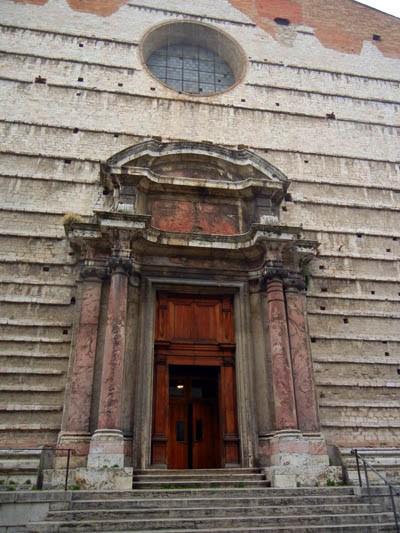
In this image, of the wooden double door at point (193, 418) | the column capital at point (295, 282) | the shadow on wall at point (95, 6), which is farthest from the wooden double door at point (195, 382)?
the shadow on wall at point (95, 6)

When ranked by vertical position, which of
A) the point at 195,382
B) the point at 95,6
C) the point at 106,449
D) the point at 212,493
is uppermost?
the point at 95,6

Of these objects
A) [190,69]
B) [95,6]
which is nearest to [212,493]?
[190,69]

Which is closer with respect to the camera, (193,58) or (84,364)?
(84,364)

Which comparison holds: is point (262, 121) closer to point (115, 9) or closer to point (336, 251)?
point (336, 251)

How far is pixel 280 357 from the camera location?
30.1 ft

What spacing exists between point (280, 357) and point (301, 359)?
0.57 meters

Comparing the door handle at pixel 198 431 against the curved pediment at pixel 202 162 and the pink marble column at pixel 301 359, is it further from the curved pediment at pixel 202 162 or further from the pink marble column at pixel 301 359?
the curved pediment at pixel 202 162

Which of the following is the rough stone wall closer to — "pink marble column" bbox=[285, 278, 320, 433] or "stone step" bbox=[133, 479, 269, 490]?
"pink marble column" bbox=[285, 278, 320, 433]

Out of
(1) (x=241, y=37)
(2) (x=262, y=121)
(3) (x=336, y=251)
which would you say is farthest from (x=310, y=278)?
(1) (x=241, y=37)

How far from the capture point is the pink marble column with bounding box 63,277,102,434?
8492 millimetres

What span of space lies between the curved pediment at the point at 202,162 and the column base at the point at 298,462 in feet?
18.0

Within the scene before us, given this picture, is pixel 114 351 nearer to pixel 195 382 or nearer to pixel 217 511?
pixel 195 382

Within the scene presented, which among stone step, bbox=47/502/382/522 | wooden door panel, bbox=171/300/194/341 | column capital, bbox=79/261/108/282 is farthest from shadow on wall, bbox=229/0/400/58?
stone step, bbox=47/502/382/522

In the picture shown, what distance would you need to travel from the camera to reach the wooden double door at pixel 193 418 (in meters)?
9.74
